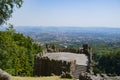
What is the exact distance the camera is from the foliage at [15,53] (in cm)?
5441

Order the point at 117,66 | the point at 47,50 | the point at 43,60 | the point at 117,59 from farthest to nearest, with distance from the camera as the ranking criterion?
1. the point at 117,59
2. the point at 117,66
3. the point at 47,50
4. the point at 43,60

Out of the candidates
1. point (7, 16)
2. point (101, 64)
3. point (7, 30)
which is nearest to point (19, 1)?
point (7, 16)

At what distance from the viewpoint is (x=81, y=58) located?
60.3 m

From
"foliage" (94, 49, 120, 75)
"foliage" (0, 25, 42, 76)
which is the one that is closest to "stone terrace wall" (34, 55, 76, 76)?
"foliage" (0, 25, 42, 76)

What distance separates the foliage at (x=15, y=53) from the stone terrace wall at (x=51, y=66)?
455 centimetres

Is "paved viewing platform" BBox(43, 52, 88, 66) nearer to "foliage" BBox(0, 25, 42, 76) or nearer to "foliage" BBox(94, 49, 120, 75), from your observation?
"foliage" BBox(0, 25, 42, 76)

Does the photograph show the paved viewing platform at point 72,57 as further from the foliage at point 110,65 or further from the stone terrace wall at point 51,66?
the foliage at point 110,65

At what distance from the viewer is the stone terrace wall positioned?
50.4m

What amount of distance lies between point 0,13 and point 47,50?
24.4 m

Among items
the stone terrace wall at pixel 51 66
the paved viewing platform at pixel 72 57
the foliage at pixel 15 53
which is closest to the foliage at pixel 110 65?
the foliage at pixel 15 53

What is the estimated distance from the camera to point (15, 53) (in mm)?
61531

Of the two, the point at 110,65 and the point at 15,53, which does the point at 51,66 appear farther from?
the point at 110,65

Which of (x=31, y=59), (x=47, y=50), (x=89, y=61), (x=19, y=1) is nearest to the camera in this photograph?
(x=19, y=1)

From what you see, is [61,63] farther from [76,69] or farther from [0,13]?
[0,13]
